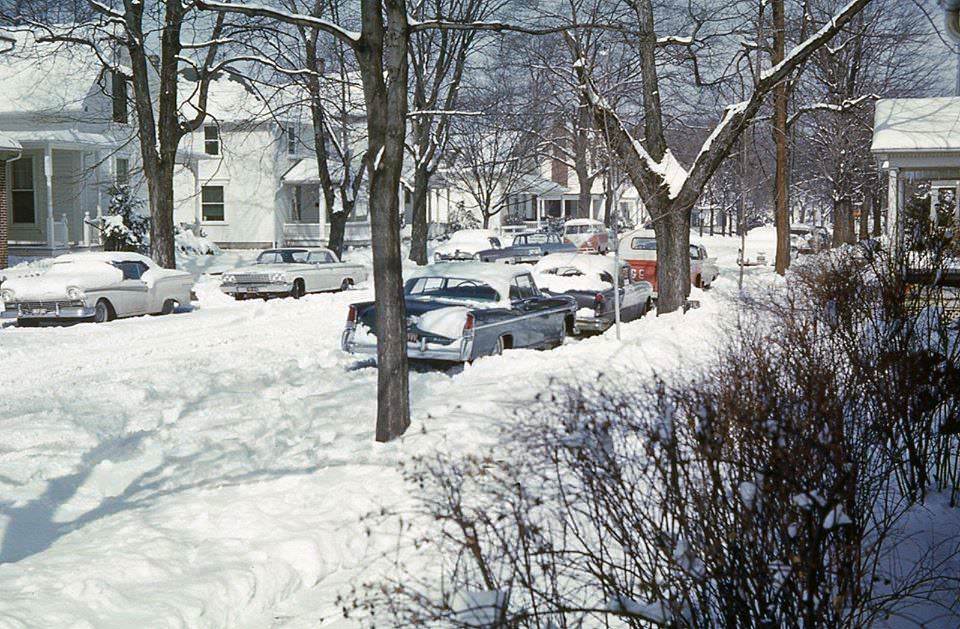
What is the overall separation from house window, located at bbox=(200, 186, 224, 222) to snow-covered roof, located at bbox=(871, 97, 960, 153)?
105 ft

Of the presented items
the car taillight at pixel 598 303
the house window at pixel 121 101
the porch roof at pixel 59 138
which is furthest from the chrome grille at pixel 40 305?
the house window at pixel 121 101

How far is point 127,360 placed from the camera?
14.7 meters

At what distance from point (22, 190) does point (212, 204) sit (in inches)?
533

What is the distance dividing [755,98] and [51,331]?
41.4 feet

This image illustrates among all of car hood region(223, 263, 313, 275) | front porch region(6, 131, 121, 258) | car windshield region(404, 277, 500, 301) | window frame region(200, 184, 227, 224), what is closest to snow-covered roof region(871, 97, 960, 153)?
car windshield region(404, 277, 500, 301)

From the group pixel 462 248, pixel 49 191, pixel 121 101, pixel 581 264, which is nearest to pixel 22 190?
pixel 49 191

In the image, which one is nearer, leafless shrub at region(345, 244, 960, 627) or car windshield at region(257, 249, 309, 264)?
Answer: leafless shrub at region(345, 244, 960, 627)

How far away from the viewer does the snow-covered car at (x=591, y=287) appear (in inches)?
736

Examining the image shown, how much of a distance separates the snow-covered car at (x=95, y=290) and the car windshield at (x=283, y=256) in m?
3.61

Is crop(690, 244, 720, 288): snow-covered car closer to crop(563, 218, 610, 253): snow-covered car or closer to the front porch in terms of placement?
crop(563, 218, 610, 253): snow-covered car

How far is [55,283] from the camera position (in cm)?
1927

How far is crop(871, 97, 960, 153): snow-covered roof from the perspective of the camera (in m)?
22.7

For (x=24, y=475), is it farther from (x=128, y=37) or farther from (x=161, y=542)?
(x=128, y=37)

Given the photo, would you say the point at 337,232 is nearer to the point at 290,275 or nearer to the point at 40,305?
the point at 290,275
